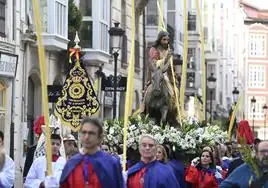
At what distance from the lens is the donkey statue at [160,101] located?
61.6 feet

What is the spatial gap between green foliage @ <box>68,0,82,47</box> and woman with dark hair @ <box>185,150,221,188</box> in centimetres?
1701

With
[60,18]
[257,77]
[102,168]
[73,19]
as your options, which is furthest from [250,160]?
[257,77]

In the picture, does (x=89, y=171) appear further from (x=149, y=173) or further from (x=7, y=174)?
(x=7, y=174)

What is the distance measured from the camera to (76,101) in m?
16.8

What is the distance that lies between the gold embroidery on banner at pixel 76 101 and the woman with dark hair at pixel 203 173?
231 cm

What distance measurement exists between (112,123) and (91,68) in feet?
52.8

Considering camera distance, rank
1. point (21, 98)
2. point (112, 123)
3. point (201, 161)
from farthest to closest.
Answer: point (21, 98)
point (112, 123)
point (201, 161)

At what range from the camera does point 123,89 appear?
25.4m

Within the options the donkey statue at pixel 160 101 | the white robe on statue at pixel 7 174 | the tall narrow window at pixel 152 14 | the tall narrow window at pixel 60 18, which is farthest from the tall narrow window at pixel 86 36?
the white robe on statue at pixel 7 174

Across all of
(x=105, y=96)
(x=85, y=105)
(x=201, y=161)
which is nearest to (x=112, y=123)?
(x=85, y=105)

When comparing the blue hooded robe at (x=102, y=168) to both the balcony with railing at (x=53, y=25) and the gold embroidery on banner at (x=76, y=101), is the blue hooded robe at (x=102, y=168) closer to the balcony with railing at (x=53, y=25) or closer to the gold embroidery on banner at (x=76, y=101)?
the gold embroidery on banner at (x=76, y=101)

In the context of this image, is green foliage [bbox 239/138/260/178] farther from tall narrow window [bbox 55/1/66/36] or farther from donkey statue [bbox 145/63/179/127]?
tall narrow window [bbox 55/1/66/36]

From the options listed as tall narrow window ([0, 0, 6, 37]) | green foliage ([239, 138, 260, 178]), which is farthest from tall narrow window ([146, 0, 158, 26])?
green foliage ([239, 138, 260, 178])

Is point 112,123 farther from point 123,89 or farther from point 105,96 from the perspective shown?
point 105,96
